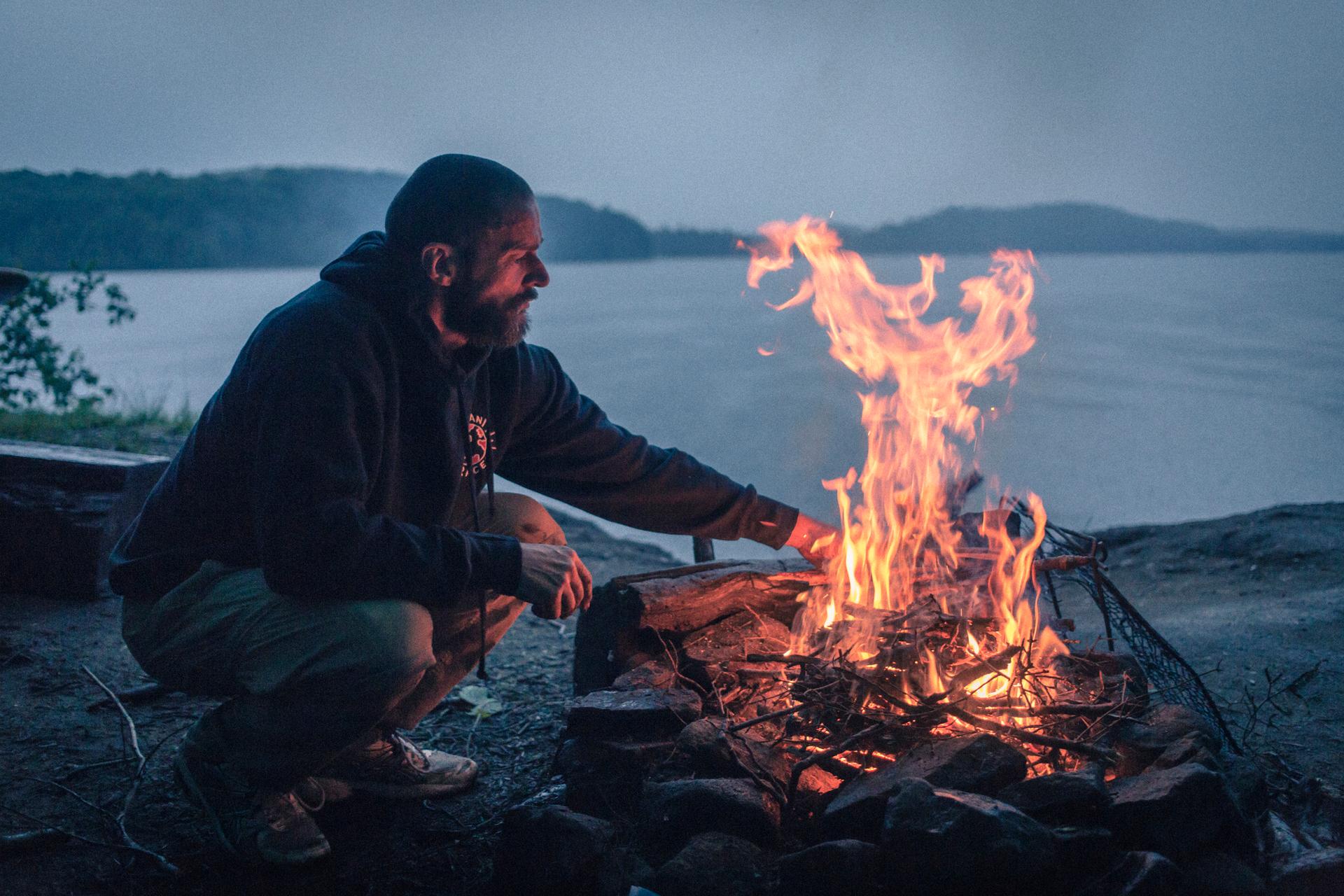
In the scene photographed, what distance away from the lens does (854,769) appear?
8.29 ft

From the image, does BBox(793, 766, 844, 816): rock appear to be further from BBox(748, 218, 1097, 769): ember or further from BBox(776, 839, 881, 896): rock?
BBox(776, 839, 881, 896): rock

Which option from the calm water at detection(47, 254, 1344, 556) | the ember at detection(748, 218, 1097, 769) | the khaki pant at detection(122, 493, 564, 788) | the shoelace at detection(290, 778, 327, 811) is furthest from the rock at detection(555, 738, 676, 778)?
the calm water at detection(47, 254, 1344, 556)

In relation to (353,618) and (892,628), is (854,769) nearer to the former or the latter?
(892,628)

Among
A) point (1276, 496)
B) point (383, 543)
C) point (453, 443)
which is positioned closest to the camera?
point (383, 543)

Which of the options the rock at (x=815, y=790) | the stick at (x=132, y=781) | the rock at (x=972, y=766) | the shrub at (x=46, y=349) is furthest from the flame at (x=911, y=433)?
the shrub at (x=46, y=349)

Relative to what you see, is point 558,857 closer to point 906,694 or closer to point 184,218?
point 906,694

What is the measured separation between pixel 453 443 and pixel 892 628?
1.55m

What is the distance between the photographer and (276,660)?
250 cm

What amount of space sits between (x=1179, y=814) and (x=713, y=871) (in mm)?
1079

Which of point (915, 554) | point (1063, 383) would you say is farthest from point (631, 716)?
point (1063, 383)

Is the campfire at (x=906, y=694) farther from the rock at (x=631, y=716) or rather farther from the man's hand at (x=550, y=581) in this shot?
the man's hand at (x=550, y=581)

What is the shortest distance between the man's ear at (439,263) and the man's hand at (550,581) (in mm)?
837

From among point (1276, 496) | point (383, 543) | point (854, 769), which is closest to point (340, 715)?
point (383, 543)

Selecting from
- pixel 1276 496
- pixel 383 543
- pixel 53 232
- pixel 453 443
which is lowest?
pixel 1276 496
